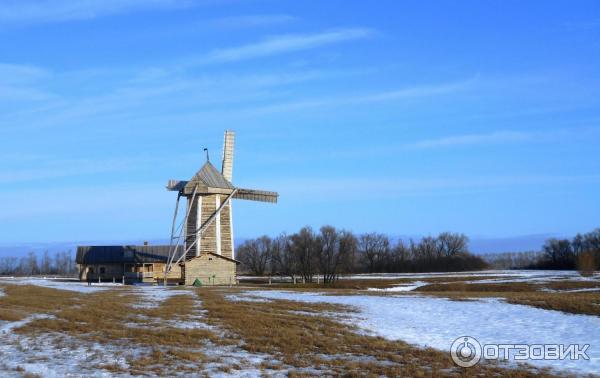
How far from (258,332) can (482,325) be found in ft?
25.0

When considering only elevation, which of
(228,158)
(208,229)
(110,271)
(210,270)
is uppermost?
(228,158)

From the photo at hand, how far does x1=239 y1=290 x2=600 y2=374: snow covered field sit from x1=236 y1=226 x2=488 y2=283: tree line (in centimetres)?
5092

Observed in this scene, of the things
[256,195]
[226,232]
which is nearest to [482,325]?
[226,232]

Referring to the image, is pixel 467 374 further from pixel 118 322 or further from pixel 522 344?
pixel 118 322

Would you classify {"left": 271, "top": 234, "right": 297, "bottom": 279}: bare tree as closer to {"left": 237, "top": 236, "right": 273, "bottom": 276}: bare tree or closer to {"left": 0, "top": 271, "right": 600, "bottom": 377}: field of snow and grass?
{"left": 237, "top": 236, "right": 273, "bottom": 276}: bare tree

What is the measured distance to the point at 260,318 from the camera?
68.7ft

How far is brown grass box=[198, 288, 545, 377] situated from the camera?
44.0 ft

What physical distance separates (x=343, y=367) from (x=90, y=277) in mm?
58818

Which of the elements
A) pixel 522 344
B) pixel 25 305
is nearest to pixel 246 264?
pixel 25 305

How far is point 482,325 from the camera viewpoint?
20.3 m

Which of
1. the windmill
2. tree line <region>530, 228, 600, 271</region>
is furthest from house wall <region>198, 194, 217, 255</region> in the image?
tree line <region>530, 228, 600, 271</region>

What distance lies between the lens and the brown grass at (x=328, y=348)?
1341 centimetres

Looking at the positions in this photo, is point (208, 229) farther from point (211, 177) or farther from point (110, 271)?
point (110, 271)

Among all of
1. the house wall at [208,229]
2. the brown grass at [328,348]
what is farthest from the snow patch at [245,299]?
the house wall at [208,229]
